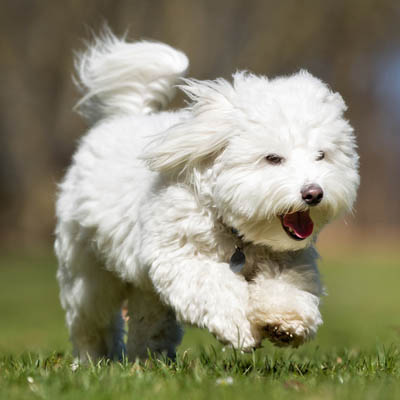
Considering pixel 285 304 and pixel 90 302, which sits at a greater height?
pixel 285 304

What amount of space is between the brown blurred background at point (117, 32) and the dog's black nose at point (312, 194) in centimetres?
1690

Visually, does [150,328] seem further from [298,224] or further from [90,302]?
[298,224]

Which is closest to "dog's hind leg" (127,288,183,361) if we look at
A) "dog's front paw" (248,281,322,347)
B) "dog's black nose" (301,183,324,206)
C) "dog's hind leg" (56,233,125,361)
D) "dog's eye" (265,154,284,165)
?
"dog's hind leg" (56,233,125,361)

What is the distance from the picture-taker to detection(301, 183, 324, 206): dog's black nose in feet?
13.0

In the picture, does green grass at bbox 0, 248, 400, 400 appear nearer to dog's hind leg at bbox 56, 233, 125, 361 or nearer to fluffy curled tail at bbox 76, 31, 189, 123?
dog's hind leg at bbox 56, 233, 125, 361

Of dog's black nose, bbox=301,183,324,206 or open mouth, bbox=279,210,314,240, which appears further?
open mouth, bbox=279,210,314,240

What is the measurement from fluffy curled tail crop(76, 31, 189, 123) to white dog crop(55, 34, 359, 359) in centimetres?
79

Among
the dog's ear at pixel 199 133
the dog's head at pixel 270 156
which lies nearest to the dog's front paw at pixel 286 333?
the dog's head at pixel 270 156

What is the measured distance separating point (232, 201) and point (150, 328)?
6.19ft

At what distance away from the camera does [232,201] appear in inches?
166

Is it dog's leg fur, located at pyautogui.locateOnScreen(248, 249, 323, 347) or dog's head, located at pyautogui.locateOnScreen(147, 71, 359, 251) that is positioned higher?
dog's head, located at pyautogui.locateOnScreen(147, 71, 359, 251)

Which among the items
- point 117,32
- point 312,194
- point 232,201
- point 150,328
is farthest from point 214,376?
point 117,32

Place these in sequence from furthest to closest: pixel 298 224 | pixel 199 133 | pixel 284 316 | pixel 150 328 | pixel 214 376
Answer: pixel 150 328, pixel 199 133, pixel 298 224, pixel 284 316, pixel 214 376

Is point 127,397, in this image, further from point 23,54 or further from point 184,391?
point 23,54
